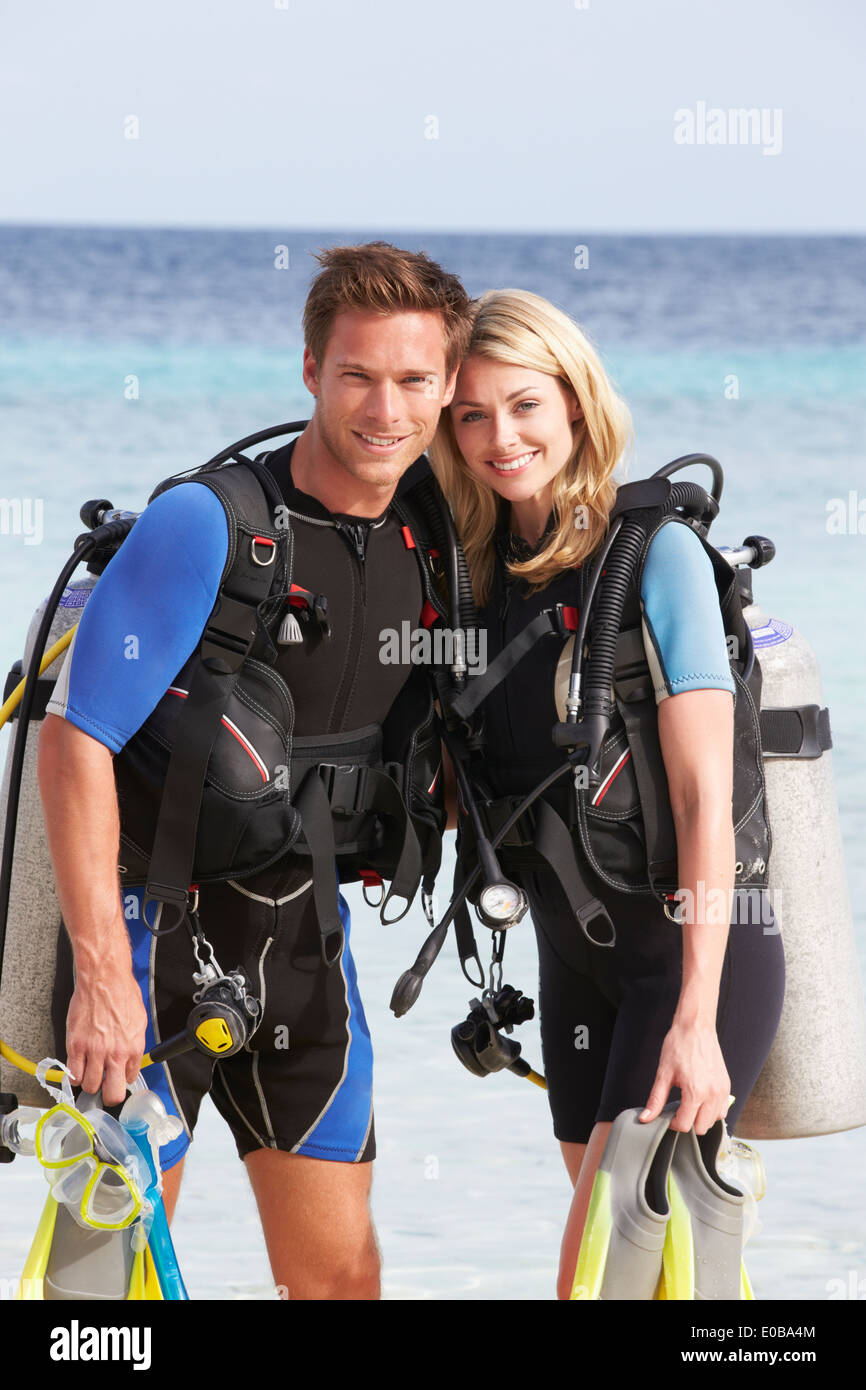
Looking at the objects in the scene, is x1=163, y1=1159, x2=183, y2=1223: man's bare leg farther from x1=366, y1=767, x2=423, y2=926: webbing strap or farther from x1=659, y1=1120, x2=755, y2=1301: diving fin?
Result: x1=659, y1=1120, x2=755, y2=1301: diving fin

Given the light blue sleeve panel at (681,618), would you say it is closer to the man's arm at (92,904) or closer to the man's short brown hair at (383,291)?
the man's short brown hair at (383,291)

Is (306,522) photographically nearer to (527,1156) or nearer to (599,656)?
(599,656)

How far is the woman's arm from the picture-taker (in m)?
2.48

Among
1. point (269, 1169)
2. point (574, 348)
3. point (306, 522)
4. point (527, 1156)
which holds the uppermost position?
point (574, 348)

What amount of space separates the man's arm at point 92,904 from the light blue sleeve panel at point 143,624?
0.05 metres

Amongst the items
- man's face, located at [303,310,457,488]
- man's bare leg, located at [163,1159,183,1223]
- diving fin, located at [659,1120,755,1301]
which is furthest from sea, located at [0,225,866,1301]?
diving fin, located at [659,1120,755,1301]

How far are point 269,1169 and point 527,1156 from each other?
1644mm

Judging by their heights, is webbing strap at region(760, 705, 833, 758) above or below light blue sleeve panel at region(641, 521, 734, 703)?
below

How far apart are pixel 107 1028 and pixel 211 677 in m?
0.53

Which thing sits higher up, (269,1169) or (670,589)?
(670,589)

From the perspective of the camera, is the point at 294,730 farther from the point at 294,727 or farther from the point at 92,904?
the point at 92,904

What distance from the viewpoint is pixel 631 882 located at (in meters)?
2.61

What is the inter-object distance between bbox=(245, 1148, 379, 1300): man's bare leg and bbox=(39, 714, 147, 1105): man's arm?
0.42 metres

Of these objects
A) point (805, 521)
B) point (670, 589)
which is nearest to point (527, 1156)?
point (670, 589)
